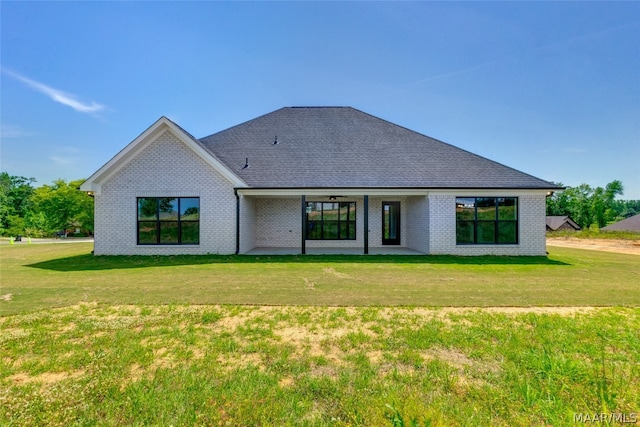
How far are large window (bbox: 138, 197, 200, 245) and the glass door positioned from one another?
9707mm

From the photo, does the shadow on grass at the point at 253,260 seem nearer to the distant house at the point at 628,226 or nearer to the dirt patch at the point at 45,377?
the dirt patch at the point at 45,377

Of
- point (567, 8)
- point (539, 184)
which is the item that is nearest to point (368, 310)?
point (539, 184)

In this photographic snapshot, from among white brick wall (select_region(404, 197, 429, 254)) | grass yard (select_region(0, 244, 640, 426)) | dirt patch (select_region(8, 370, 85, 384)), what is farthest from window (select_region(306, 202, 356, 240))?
dirt patch (select_region(8, 370, 85, 384))

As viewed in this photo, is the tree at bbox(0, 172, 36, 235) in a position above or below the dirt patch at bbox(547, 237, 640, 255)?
above

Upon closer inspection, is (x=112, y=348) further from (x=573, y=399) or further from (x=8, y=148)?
(x=8, y=148)

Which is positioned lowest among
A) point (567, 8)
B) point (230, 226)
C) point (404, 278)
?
point (404, 278)

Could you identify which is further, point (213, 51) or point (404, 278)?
point (213, 51)

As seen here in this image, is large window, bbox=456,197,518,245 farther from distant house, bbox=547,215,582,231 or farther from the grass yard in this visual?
distant house, bbox=547,215,582,231

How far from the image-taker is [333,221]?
52.4ft

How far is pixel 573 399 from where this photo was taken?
2.74 metres

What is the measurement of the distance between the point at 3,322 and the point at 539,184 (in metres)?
17.7

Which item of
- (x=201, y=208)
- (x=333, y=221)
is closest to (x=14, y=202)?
(x=201, y=208)

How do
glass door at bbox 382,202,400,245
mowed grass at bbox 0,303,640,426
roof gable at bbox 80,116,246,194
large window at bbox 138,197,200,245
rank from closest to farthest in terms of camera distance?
1. mowed grass at bbox 0,303,640,426
2. roof gable at bbox 80,116,246,194
3. large window at bbox 138,197,200,245
4. glass door at bbox 382,202,400,245

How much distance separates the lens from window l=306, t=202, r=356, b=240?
15.9 meters
